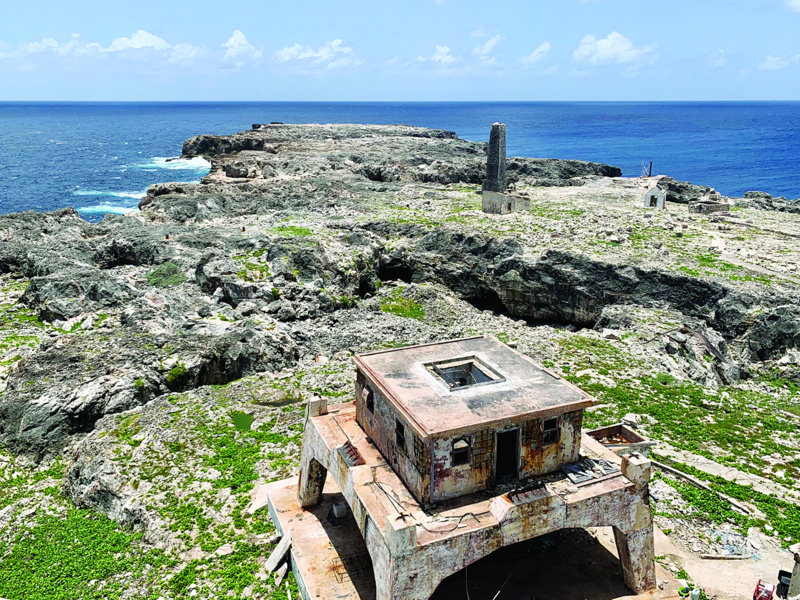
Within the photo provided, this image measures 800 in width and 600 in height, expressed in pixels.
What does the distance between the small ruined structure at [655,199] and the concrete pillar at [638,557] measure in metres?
50.1

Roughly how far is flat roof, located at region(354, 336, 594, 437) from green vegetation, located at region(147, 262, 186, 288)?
29133 mm

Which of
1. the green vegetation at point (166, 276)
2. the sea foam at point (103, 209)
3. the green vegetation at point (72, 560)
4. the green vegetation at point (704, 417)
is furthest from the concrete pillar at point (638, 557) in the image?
the sea foam at point (103, 209)

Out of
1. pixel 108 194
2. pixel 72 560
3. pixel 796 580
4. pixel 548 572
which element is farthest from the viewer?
pixel 108 194

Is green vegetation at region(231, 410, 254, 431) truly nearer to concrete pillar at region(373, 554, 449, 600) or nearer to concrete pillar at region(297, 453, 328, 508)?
concrete pillar at region(297, 453, 328, 508)

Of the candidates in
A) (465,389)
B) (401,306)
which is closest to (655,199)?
(401,306)

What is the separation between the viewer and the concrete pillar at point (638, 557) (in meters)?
13.5

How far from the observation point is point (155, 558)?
16266 millimetres

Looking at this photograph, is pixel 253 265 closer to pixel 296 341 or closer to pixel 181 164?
pixel 296 341

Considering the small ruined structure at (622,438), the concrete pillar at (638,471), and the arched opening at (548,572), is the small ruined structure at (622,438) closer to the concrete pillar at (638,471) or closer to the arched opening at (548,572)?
the arched opening at (548,572)

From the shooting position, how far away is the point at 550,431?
13328 millimetres

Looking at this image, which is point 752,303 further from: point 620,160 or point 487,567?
point 620,160

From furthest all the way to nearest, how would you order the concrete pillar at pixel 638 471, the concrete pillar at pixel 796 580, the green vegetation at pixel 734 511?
the green vegetation at pixel 734 511 < the concrete pillar at pixel 638 471 < the concrete pillar at pixel 796 580

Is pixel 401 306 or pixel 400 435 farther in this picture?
pixel 401 306

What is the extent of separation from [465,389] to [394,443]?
203cm
